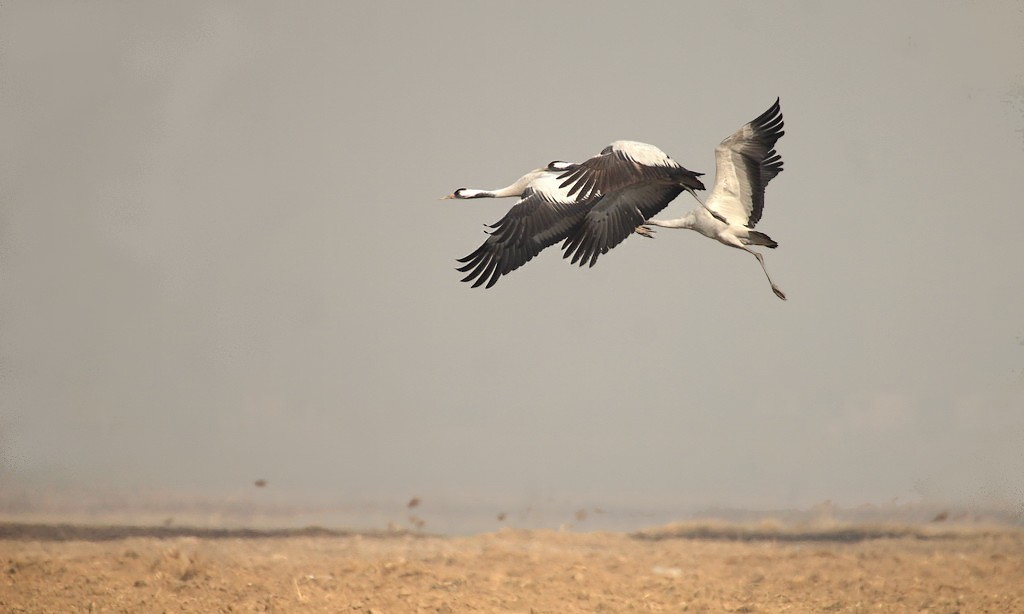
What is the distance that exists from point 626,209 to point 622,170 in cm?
119

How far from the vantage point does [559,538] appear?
710 inches

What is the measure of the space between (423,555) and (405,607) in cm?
250

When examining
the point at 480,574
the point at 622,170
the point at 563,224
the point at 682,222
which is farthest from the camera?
the point at 480,574

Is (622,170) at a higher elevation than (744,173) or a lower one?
lower

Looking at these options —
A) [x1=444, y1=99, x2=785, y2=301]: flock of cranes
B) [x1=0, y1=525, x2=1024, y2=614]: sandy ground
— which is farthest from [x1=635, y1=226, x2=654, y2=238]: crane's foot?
[x1=0, y1=525, x2=1024, y2=614]: sandy ground

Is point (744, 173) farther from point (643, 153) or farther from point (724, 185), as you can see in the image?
point (643, 153)

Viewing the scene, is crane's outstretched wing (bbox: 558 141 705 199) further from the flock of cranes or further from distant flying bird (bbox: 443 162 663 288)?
distant flying bird (bbox: 443 162 663 288)

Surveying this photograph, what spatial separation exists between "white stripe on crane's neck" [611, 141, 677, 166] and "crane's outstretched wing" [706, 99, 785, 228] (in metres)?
1.57

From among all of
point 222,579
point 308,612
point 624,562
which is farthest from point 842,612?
point 222,579

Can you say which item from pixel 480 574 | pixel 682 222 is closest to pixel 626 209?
pixel 682 222

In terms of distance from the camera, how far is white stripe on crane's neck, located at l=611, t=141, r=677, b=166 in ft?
31.1

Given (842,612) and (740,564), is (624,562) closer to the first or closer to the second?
(740,564)

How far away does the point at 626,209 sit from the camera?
34.6 ft

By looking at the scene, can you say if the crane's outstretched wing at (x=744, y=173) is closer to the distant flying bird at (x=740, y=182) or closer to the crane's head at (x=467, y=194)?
the distant flying bird at (x=740, y=182)
